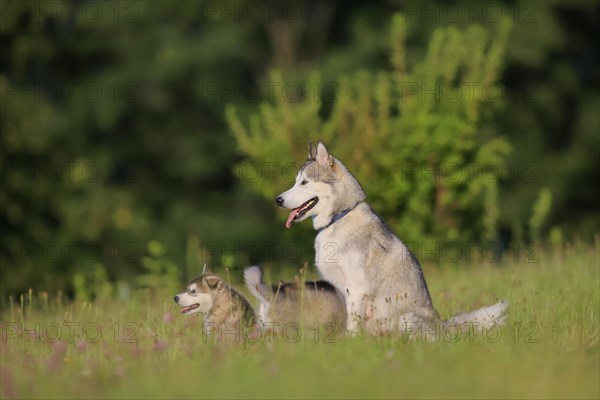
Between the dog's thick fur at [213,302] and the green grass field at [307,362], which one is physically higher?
the dog's thick fur at [213,302]

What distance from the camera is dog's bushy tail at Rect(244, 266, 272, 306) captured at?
9.15 m

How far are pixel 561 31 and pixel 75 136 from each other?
1515cm

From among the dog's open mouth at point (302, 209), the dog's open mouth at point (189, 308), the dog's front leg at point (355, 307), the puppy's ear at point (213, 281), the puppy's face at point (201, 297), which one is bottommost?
the dog's front leg at point (355, 307)

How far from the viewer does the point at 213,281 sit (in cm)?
959

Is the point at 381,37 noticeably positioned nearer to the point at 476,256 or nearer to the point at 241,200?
the point at 241,200

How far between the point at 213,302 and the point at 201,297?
14 cm

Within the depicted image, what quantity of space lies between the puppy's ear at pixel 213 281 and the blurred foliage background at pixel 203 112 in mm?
8151

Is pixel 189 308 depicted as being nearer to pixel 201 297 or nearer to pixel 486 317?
pixel 201 297

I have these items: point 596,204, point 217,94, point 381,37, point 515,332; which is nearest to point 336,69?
point 381,37

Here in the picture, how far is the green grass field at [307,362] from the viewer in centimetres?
654

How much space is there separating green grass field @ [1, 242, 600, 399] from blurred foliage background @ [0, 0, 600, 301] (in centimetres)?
892

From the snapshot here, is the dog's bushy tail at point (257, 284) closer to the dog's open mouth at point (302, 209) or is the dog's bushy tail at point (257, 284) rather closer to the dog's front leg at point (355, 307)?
the dog's open mouth at point (302, 209)

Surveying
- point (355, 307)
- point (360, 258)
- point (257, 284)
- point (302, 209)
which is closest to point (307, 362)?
point (355, 307)

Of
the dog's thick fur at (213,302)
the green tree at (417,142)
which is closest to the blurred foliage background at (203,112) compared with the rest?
the green tree at (417,142)
